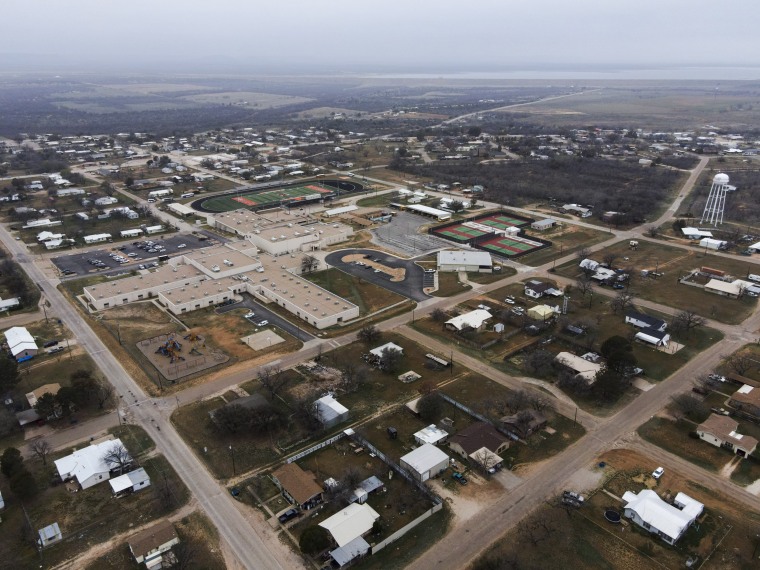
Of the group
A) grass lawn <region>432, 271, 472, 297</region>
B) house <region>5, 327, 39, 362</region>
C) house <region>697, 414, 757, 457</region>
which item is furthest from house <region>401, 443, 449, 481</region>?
house <region>5, 327, 39, 362</region>

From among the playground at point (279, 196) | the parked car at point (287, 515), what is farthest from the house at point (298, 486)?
the playground at point (279, 196)

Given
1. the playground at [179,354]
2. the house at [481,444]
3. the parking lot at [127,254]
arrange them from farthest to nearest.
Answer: the parking lot at [127,254] < the playground at [179,354] < the house at [481,444]

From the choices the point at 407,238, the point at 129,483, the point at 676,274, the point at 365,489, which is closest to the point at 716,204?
the point at 676,274

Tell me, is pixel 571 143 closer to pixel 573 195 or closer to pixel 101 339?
pixel 573 195

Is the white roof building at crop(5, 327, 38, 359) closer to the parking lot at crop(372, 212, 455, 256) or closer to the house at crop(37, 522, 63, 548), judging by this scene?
the house at crop(37, 522, 63, 548)

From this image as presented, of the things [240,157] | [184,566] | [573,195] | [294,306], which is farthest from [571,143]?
[184,566]

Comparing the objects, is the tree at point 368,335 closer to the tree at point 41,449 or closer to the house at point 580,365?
the house at point 580,365
